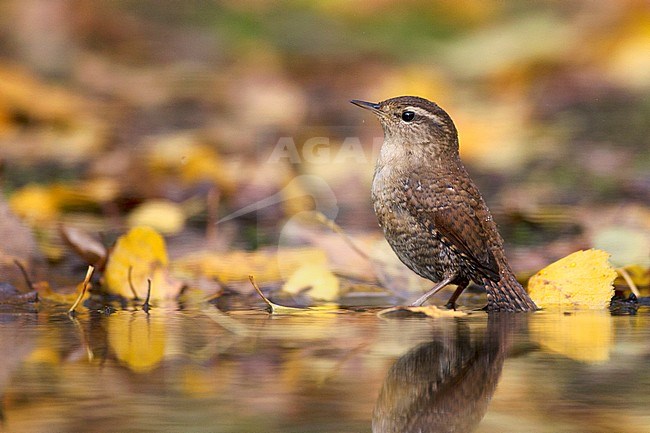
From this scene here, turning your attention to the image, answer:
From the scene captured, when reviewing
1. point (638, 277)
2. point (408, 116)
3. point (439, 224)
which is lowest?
point (638, 277)

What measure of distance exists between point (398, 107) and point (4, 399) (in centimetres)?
232

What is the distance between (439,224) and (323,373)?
142cm

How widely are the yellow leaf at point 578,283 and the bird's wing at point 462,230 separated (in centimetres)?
23

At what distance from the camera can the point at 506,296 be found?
3951 mm

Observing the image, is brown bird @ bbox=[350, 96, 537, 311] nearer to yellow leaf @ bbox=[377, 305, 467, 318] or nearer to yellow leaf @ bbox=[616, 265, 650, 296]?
yellow leaf @ bbox=[377, 305, 467, 318]

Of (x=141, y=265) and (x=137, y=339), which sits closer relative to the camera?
(x=137, y=339)

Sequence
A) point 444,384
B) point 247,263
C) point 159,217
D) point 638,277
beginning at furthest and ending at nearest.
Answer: point 159,217 < point 247,263 < point 638,277 < point 444,384

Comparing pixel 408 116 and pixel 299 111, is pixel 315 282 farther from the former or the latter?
pixel 299 111

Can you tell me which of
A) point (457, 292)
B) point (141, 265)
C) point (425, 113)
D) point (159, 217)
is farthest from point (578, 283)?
point (159, 217)

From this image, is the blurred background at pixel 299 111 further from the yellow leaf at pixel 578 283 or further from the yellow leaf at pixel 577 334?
the yellow leaf at pixel 577 334

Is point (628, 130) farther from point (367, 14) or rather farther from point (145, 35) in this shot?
point (145, 35)

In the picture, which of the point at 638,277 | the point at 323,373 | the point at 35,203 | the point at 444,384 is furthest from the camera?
the point at 35,203

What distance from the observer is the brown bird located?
398 centimetres

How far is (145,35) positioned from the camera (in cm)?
905
